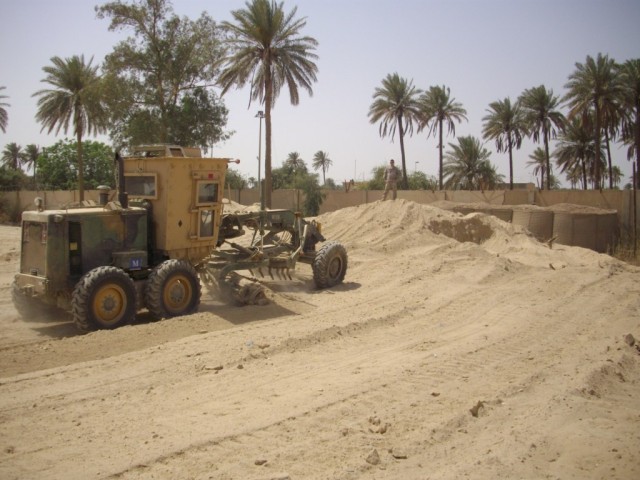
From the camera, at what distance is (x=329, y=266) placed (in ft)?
40.3

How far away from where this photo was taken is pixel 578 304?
35.2 ft

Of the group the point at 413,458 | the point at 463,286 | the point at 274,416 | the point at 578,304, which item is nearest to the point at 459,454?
the point at 413,458

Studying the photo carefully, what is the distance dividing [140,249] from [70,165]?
135ft

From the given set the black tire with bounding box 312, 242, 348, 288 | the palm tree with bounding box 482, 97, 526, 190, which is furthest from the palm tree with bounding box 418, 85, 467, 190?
the black tire with bounding box 312, 242, 348, 288

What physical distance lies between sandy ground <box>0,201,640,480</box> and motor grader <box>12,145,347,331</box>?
49 cm

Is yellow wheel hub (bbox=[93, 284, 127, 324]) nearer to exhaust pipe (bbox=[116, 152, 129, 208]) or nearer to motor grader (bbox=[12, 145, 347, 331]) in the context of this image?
motor grader (bbox=[12, 145, 347, 331])

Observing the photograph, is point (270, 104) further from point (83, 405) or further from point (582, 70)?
point (83, 405)

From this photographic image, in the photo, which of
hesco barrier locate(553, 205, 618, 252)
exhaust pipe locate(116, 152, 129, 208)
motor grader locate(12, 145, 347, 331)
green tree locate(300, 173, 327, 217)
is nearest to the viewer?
motor grader locate(12, 145, 347, 331)

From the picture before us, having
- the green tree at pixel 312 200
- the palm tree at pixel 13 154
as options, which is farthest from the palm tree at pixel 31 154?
the green tree at pixel 312 200

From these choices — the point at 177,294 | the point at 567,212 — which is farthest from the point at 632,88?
the point at 177,294

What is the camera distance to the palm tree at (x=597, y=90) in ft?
113

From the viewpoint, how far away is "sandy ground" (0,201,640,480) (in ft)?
15.2

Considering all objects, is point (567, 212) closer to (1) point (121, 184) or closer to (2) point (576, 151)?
(1) point (121, 184)

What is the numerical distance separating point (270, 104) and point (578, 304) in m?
20.0
